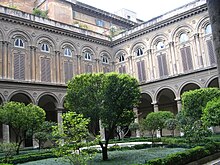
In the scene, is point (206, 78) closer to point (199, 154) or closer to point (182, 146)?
point (182, 146)

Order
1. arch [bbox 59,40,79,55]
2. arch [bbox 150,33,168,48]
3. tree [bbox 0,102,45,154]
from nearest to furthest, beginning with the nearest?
tree [bbox 0,102,45,154], arch [bbox 59,40,79,55], arch [bbox 150,33,168,48]

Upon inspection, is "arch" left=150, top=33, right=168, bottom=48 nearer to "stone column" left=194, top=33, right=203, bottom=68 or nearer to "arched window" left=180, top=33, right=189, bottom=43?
"arched window" left=180, top=33, right=189, bottom=43

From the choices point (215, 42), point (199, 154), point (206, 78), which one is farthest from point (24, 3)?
point (215, 42)

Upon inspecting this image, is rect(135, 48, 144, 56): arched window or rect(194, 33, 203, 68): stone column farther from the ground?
rect(135, 48, 144, 56): arched window

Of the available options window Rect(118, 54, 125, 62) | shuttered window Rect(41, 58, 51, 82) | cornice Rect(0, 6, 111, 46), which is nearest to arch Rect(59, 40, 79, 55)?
cornice Rect(0, 6, 111, 46)

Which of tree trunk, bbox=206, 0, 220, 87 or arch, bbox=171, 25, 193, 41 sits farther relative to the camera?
arch, bbox=171, 25, 193, 41

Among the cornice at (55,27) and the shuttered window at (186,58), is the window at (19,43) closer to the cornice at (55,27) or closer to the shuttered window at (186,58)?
the cornice at (55,27)

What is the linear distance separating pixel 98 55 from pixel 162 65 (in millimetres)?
6908

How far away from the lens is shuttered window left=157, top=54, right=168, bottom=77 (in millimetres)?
24756

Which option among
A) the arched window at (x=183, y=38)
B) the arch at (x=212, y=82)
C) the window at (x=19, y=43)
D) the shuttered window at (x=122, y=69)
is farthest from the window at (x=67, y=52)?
the arch at (x=212, y=82)

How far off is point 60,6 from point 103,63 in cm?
853

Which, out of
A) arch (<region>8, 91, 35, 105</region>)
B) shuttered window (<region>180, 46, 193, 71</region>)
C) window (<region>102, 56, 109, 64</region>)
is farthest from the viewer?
window (<region>102, 56, 109, 64</region>)

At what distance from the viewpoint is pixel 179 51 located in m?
24.1

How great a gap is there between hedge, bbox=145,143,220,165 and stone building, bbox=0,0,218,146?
37.7 feet
